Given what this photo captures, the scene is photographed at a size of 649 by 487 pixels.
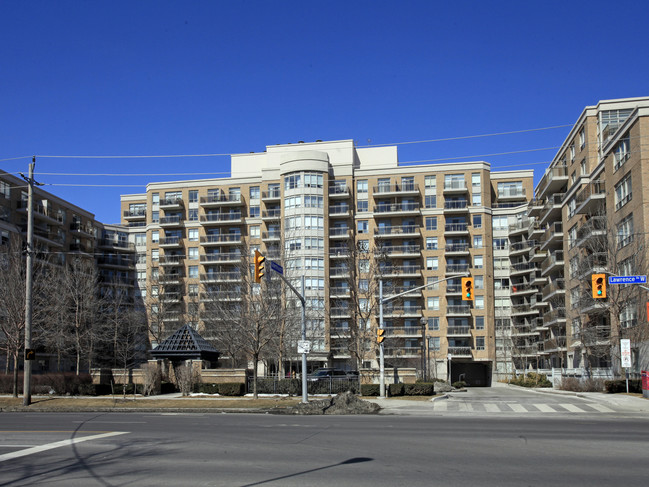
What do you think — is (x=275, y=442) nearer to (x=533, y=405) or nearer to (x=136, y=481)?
(x=136, y=481)

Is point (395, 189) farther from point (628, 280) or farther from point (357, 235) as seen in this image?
point (628, 280)

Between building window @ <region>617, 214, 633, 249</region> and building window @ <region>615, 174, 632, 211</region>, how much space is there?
1.55 metres

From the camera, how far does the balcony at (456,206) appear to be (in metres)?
86.7

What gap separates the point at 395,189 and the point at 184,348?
154 feet

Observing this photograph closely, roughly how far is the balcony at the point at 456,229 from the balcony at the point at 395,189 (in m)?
6.30

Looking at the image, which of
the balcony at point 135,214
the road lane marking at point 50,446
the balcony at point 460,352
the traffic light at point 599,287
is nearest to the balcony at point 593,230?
the traffic light at point 599,287

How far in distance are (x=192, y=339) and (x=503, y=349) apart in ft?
181

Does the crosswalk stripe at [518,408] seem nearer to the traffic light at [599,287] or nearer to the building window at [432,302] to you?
the traffic light at [599,287]

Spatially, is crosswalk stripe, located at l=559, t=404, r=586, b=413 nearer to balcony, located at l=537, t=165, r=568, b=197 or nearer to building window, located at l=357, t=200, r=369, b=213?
balcony, located at l=537, t=165, r=568, b=197

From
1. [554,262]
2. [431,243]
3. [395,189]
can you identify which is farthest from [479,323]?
[395,189]

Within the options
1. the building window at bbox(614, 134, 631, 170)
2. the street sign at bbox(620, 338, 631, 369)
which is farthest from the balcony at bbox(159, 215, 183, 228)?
the street sign at bbox(620, 338, 631, 369)

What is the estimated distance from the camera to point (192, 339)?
157 ft

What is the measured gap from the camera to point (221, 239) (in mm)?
90688

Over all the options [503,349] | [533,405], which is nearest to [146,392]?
[533,405]
